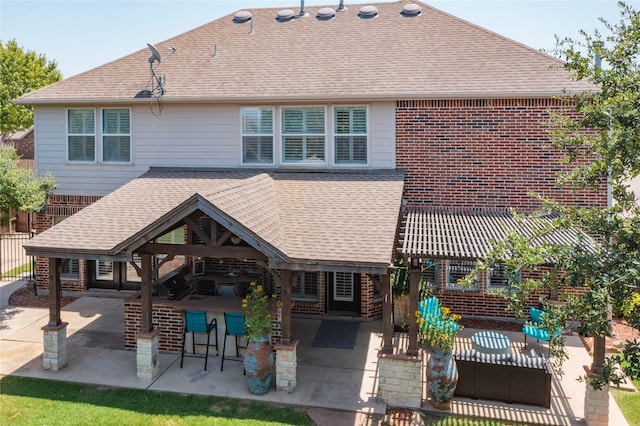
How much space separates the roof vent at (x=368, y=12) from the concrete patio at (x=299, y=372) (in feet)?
33.9

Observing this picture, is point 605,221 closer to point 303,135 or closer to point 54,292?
point 303,135

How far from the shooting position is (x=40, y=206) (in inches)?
535

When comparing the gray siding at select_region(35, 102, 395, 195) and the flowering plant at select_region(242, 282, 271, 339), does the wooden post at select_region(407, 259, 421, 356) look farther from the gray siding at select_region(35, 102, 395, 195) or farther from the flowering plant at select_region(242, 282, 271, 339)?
the gray siding at select_region(35, 102, 395, 195)

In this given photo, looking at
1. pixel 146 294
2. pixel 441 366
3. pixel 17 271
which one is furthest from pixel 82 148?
pixel 441 366

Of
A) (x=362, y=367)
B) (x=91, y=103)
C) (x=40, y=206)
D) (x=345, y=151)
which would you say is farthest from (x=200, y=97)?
(x=362, y=367)

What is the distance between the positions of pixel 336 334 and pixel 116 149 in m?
8.32

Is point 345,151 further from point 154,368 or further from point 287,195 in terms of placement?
point 154,368

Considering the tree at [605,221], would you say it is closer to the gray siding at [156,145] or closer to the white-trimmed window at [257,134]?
the gray siding at [156,145]

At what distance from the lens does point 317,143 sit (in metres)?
13.1

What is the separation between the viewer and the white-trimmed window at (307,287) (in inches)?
519

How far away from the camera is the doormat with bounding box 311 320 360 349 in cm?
1103

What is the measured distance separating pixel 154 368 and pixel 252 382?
2119 mm

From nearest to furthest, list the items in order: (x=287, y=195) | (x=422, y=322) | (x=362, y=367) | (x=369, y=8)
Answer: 1. (x=422, y=322)
2. (x=362, y=367)
3. (x=287, y=195)
4. (x=369, y=8)

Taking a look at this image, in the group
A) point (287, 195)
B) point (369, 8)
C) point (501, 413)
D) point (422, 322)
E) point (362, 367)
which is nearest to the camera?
point (501, 413)
